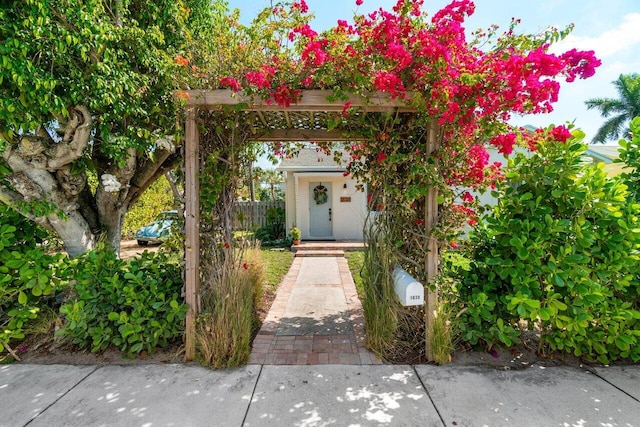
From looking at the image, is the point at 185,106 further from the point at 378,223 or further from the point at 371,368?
the point at 371,368

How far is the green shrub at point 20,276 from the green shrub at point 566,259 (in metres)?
4.17

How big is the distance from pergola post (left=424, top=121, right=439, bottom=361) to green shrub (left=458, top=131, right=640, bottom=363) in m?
0.33

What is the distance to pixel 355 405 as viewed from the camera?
2432 mm

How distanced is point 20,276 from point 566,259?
5.12m

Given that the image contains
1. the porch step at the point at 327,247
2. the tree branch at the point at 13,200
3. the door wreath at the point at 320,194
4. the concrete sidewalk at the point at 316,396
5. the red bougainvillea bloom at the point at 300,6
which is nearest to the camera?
the concrete sidewalk at the point at 316,396

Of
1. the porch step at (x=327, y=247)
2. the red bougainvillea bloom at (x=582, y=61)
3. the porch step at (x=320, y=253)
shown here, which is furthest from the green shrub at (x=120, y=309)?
the porch step at (x=327, y=247)

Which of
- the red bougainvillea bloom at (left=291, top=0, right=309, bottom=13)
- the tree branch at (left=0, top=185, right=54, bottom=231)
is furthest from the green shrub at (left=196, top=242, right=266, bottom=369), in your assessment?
the red bougainvillea bloom at (left=291, top=0, right=309, bottom=13)

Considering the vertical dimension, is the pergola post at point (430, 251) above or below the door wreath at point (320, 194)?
below

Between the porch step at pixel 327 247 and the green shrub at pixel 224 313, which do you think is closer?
the green shrub at pixel 224 313

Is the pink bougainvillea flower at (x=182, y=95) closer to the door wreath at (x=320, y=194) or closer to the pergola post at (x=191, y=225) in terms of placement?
the pergola post at (x=191, y=225)

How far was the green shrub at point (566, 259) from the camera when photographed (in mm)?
2764

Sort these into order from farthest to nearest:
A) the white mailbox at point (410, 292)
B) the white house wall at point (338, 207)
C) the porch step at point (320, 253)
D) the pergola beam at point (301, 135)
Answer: the white house wall at point (338, 207) → the porch step at point (320, 253) → the pergola beam at point (301, 135) → the white mailbox at point (410, 292)

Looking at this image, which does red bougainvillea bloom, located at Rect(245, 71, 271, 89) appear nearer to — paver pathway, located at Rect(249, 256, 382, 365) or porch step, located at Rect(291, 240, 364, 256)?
paver pathway, located at Rect(249, 256, 382, 365)

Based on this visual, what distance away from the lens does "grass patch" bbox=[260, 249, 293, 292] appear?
5.84 meters
